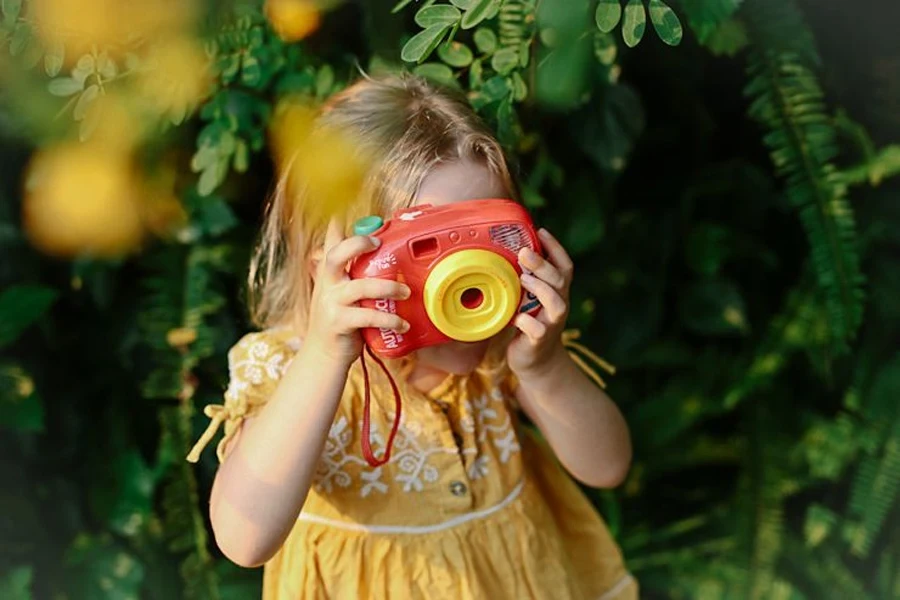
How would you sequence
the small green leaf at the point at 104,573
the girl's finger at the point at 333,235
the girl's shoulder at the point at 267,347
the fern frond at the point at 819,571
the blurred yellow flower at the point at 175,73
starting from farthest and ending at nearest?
the fern frond at the point at 819,571, the small green leaf at the point at 104,573, the blurred yellow flower at the point at 175,73, the girl's shoulder at the point at 267,347, the girl's finger at the point at 333,235

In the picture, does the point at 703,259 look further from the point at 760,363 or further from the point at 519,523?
the point at 519,523

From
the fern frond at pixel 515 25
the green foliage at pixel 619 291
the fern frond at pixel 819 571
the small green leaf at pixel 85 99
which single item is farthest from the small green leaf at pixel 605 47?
the fern frond at pixel 819 571

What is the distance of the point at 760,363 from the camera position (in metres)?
1.75

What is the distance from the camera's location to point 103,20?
1.21 metres

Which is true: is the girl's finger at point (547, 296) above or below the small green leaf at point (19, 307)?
above

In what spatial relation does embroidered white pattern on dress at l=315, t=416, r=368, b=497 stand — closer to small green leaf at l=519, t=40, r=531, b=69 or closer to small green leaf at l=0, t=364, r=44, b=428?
small green leaf at l=519, t=40, r=531, b=69

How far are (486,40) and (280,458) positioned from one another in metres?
0.49

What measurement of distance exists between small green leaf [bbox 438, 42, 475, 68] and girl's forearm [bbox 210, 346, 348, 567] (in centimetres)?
37

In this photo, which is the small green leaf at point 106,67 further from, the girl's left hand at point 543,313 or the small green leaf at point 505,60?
the girl's left hand at point 543,313

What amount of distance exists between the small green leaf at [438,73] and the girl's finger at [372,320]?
35cm

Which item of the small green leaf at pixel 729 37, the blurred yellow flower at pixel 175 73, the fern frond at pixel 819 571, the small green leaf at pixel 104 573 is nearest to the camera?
the blurred yellow flower at pixel 175 73

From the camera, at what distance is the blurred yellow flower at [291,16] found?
1298 mm

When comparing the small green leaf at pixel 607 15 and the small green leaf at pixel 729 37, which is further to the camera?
the small green leaf at pixel 729 37

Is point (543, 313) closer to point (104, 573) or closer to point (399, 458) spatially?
point (399, 458)
